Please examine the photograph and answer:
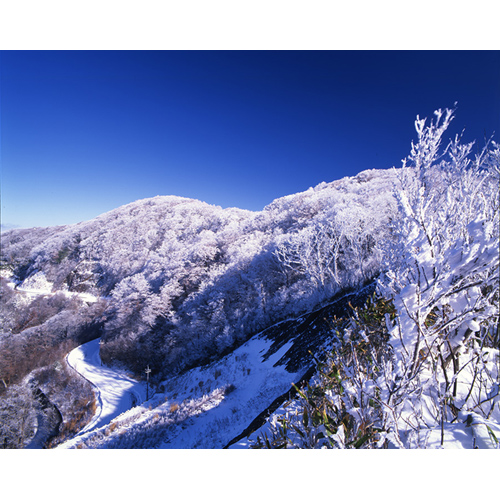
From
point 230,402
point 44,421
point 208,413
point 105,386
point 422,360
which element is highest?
point 422,360

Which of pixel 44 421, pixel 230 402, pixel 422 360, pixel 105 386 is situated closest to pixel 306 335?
pixel 230 402

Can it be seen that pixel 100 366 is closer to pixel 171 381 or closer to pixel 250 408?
pixel 171 381

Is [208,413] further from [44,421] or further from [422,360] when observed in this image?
[44,421]

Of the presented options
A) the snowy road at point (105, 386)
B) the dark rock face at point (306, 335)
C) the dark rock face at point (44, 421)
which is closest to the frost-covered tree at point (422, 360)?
the dark rock face at point (306, 335)

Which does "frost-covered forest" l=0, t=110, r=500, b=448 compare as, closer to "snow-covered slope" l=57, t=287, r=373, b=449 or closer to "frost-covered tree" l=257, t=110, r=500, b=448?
"frost-covered tree" l=257, t=110, r=500, b=448

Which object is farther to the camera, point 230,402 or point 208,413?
point 230,402
